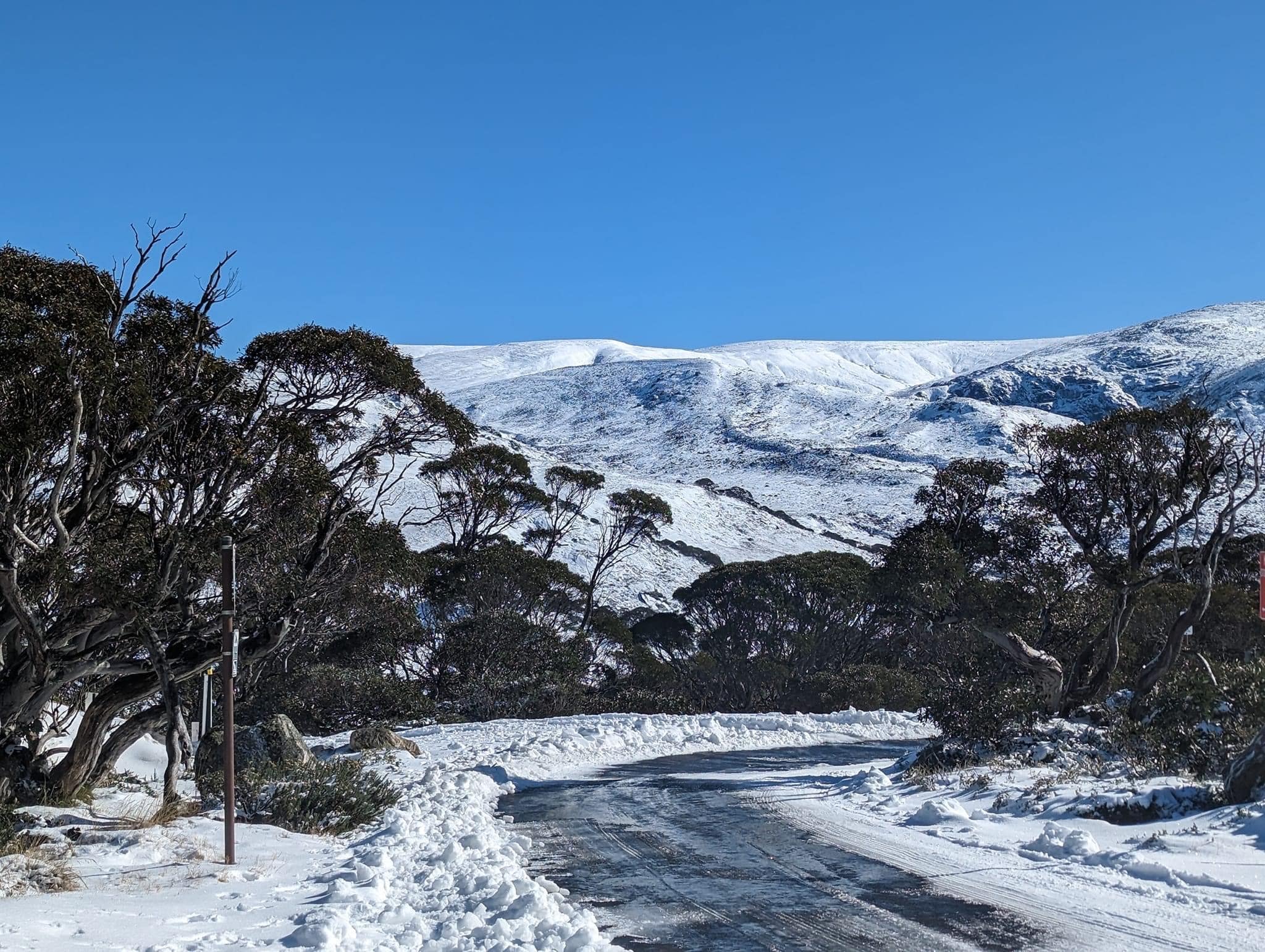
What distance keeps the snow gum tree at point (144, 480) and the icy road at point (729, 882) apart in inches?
220

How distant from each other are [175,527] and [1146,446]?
2015 cm

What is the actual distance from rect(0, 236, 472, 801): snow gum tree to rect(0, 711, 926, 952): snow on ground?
1.75 meters

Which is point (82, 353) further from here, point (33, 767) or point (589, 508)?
point (589, 508)

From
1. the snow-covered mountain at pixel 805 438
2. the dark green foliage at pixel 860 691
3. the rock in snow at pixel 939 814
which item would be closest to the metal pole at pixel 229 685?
the rock in snow at pixel 939 814

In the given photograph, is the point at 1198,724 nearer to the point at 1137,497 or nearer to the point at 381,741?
the point at 1137,497

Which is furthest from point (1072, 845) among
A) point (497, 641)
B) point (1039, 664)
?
point (497, 641)

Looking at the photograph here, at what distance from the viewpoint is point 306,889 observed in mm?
9828

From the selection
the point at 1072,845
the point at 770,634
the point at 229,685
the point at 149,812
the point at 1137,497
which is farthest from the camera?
the point at 770,634

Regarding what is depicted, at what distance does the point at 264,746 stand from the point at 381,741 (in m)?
6.10

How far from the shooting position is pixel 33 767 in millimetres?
15047

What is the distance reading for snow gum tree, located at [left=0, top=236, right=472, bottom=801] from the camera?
12797mm

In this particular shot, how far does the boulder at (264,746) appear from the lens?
16734 millimetres

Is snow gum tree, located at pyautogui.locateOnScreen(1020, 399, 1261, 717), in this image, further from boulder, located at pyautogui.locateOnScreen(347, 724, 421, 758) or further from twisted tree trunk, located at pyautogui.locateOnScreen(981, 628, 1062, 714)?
boulder, located at pyautogui.locateOnScreen(347, 724, 421, 758)

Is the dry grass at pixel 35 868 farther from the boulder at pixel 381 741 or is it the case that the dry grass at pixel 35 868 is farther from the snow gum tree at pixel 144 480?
the boulder at pixel 381 741
